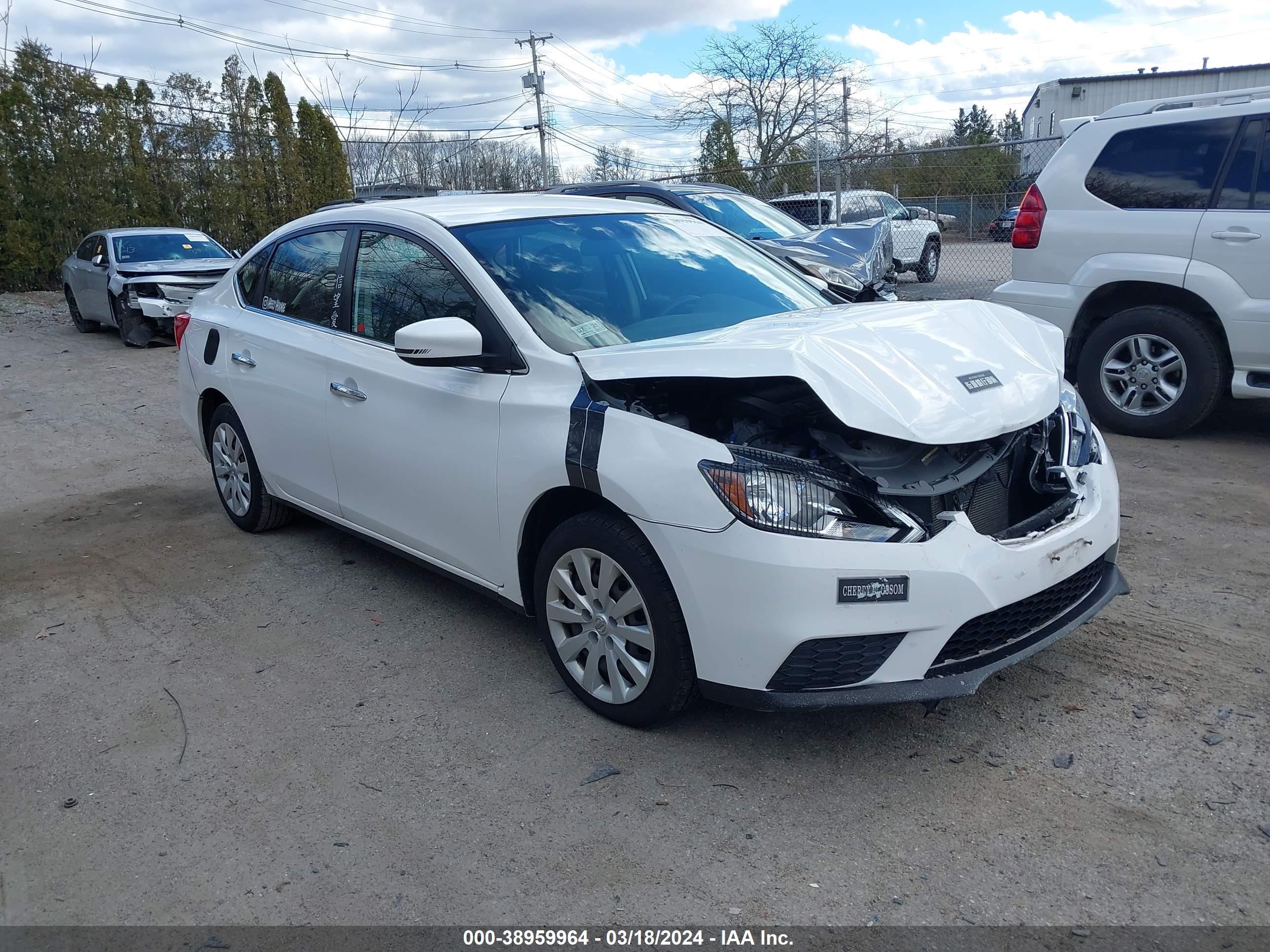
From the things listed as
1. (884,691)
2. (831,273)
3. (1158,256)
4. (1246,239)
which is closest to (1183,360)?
(1158,256)

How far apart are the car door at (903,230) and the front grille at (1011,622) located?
13.0 meters

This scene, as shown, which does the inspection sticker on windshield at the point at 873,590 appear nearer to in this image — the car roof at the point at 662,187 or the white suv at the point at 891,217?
the car roof at the point at 662,187

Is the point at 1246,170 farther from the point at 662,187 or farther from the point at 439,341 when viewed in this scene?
the point at 662,187

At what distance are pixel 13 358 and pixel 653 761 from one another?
1354 centimetres

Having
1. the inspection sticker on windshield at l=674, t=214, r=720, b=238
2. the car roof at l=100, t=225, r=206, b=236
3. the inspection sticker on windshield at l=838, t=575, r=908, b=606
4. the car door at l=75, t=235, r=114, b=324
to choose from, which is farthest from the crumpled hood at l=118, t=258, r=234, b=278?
A: the inspection sticker on windshield at l=838, t=575, r=908, b=606

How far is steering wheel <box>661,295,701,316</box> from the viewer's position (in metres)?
4.08

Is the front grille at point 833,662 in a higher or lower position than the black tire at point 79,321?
higher

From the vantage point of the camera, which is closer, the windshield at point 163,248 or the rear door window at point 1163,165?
the rear door window at point 1163,165

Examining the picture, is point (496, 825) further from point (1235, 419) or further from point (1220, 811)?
point (1235, 419)

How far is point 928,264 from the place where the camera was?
16.2m

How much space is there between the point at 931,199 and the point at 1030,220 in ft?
27.8

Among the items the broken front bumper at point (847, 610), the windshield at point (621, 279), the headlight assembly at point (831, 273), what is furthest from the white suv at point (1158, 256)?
the broken front bumper at point (847, 610)

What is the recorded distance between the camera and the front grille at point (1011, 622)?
3.09 meters

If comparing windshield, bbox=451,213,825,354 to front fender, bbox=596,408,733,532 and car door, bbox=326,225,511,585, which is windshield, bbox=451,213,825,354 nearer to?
car door, bbox=326,225,511,585
